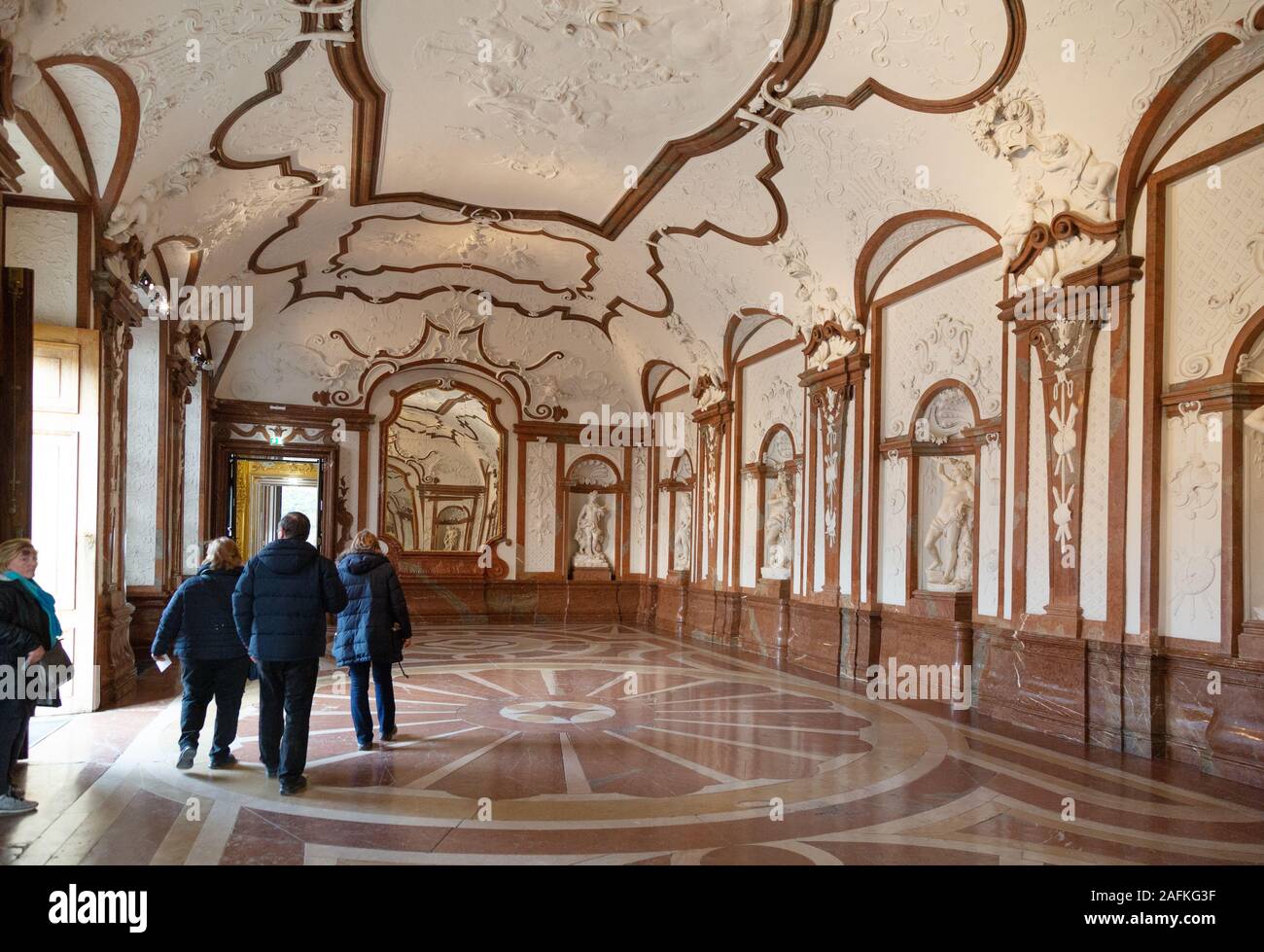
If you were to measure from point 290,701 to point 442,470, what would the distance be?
12.8 m

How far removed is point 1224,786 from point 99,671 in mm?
8952

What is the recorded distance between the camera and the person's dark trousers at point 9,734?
5.03 metres

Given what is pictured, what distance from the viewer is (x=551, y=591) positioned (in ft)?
60.1

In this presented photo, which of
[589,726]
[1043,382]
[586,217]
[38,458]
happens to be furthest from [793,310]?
[38,458]

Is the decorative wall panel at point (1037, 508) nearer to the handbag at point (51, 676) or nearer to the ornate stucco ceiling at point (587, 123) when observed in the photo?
the ornate stucco ceiling at point (587, 123)

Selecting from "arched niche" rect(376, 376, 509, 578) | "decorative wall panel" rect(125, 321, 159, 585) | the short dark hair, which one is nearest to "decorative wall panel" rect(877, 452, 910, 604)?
the short dark hair

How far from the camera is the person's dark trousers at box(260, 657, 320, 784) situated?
18.2ft

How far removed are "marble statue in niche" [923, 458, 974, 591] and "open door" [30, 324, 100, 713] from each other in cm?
819

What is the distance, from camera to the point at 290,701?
557cm

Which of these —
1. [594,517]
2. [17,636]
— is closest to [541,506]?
[594,517]

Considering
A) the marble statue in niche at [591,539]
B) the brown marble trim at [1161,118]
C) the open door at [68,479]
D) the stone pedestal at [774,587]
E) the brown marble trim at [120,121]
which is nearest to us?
the brown marble trim at [1161,118]

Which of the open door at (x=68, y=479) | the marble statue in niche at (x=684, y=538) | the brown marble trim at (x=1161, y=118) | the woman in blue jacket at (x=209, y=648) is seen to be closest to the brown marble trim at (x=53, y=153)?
the open door at (x=68, y=479)

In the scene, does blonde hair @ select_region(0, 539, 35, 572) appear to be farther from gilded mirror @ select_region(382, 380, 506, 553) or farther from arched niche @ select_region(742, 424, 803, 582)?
gilded mirror @ select_region(382, 380, 506, 553)

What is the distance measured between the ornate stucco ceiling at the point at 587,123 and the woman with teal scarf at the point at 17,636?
3.26m
